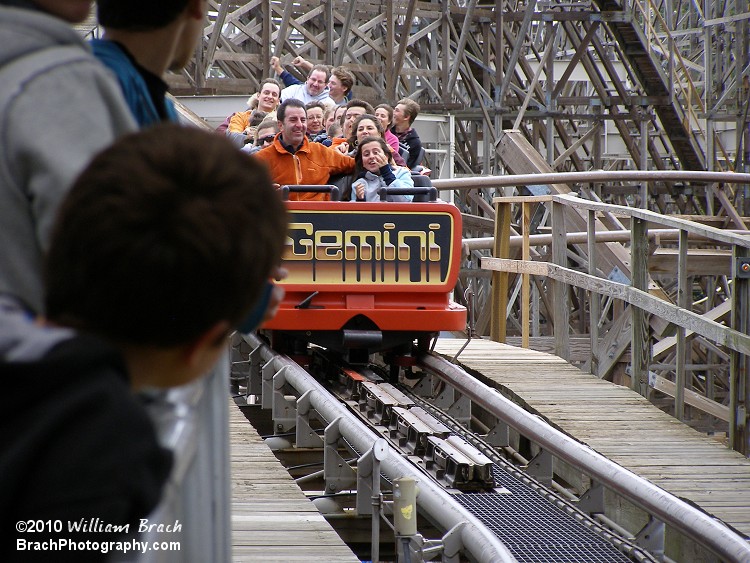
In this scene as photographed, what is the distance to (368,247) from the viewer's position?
6.75 metres

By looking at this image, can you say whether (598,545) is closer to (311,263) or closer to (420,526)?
(420,526)

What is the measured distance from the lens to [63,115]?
3.73ft

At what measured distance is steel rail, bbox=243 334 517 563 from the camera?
3533 mm

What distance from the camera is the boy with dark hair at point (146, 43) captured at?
4.80 ft

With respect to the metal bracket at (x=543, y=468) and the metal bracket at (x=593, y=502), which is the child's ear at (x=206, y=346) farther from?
the metal bracket at (x=543, y=468)

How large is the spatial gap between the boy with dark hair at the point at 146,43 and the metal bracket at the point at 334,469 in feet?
11.8

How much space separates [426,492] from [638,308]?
2619 mm

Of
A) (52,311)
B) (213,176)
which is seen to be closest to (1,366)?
(52,311)

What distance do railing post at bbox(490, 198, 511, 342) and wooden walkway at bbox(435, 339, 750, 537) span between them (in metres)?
0.80

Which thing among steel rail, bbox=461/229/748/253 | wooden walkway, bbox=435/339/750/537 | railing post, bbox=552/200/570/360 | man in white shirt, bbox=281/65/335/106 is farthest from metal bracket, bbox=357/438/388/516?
man in white shirt, bbox=281/65/335/106

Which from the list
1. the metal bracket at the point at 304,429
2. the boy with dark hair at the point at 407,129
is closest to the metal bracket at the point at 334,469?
the metal bracket at the point at 304,429

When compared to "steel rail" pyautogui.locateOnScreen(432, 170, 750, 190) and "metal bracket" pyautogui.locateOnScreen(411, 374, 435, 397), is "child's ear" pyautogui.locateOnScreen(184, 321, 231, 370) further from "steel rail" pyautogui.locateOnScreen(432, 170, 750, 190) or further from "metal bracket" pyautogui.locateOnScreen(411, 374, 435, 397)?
"steel rail" pyautogui.locateOnScreen(432, 170, 750, 190)

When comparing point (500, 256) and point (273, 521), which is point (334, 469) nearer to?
point (273, 521)

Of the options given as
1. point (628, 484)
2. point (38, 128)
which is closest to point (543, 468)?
point (628, 484)
